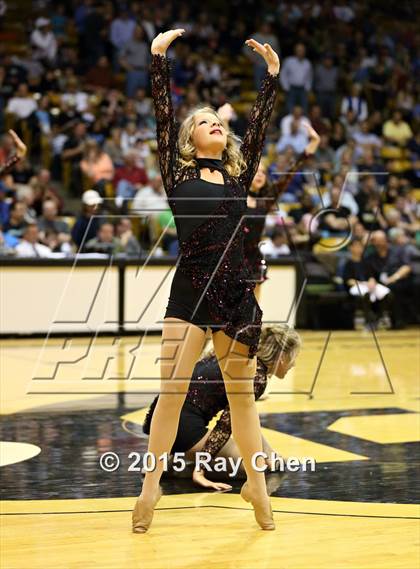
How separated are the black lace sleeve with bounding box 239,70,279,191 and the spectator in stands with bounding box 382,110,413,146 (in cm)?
1529

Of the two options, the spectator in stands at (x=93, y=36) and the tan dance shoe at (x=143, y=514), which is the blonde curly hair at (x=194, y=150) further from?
the spectator in stands at (x=93, y=36)

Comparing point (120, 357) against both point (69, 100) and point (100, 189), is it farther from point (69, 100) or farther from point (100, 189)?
point (69, 100)

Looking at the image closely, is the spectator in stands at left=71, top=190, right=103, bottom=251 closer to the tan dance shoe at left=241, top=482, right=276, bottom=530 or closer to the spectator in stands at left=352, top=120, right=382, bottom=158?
the spectator in stands at left=352, top=120, right=382, bottom=158

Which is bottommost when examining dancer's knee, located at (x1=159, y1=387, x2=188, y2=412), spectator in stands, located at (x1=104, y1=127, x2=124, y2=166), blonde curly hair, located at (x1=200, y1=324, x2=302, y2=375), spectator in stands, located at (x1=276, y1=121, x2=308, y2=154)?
dancer's knee, located at (x1=159, y1=387, x2=188, y2=412)

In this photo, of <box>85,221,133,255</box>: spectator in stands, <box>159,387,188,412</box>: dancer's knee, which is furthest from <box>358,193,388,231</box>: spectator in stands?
<box>159,387,188,412</box>: dancer's knee

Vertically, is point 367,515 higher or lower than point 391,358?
lower

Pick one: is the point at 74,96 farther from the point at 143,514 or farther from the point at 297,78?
the point at 143,514

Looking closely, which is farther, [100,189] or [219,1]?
[219,1]

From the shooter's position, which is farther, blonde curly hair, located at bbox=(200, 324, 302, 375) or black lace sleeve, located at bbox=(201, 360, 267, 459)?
blonde curly hair, located at bbox=(200, 324, 302, 375)

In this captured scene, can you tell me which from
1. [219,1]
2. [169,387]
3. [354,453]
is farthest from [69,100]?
[169,387]

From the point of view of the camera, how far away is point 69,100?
16.9 m

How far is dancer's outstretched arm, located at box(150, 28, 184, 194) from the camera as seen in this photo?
16.3 ft

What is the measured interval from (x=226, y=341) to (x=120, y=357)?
6245 mm

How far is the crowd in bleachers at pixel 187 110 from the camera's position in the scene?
47.0ft
